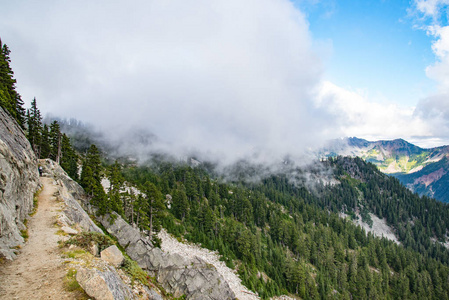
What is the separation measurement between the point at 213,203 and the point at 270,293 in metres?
53.5

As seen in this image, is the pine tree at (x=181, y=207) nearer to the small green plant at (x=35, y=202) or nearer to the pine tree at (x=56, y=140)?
the pine tree at (x=56, y=140)

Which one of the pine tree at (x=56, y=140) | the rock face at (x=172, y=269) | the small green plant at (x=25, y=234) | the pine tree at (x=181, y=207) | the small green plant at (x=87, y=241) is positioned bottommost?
the rock face at (x=172, y=269)

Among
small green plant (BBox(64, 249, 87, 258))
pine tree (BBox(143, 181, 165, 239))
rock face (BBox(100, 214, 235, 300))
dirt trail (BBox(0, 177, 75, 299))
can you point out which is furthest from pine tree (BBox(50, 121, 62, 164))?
Answer: small green plant (BBox(64, 249, 87, 258))

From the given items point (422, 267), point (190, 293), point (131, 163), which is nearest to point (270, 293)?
point (190, 293)

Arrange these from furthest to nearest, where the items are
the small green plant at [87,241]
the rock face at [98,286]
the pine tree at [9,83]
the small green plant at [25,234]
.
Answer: the pine tree at [9,83]
the small green plant at [25,234]
the small green plant at [87,241]
the rock face at [98,286]

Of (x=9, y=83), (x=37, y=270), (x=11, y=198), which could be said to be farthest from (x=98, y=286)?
(x=9, y=83)

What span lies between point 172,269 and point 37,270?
92.5ft

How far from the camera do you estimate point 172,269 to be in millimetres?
38188

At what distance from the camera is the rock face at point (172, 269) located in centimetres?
3688

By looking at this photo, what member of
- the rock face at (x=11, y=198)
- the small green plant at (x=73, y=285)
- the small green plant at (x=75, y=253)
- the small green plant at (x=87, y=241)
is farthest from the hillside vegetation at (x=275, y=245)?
the small green plant at (x=73, y=285)

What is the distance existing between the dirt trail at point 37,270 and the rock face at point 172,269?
743 inches

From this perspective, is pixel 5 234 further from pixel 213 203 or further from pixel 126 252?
pixel 213 203

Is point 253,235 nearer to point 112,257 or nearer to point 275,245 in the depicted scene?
point 275,245

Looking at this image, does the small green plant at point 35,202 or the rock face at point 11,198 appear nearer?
the rock face at point 11,198
